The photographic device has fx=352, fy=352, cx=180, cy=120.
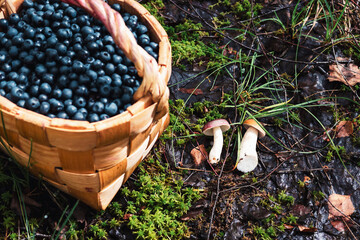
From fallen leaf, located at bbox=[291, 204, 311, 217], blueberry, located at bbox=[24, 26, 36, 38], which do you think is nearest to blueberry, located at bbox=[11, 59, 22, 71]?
blueberry, located at bbox=[24, 26, 36, 38]

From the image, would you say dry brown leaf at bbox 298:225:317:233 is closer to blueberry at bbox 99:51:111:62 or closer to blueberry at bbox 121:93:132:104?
blueberry at bbox 121:93:132:104

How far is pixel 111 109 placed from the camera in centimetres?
166

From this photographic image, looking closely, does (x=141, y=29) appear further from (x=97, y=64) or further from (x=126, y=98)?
(x=126, y=98)

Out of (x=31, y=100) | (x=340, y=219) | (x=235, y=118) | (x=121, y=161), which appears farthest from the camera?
(x=235, y=118)

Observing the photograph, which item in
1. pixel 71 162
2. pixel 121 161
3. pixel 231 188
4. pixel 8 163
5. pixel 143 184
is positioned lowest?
pixel 231 188

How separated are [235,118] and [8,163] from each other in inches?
59.1

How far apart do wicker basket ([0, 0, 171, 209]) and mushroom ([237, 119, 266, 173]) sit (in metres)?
0.74

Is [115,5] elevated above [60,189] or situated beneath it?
A: elevated above

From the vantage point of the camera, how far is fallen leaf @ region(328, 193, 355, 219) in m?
2.27

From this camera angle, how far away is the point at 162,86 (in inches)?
64.4

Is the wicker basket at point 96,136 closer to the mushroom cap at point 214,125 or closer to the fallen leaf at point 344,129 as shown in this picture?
the mushroom cap at point 214,125

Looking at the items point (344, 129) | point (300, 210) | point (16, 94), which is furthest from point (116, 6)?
point (344, 129)

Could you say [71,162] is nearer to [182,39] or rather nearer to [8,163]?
[8,163]

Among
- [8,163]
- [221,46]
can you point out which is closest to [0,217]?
[8,163]
